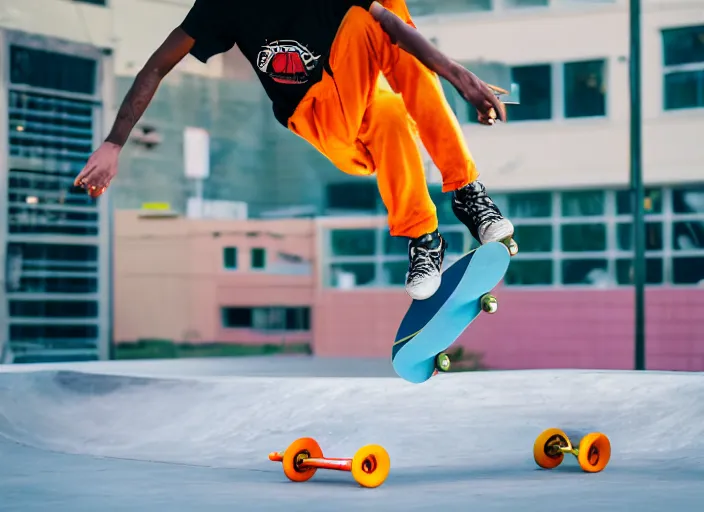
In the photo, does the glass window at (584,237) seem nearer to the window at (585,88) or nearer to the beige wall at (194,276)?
the window at (585,88)

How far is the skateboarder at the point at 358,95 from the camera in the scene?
475 centimetres

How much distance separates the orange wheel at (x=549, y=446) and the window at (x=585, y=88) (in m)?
6.87

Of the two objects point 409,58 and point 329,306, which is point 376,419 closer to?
point 409,58

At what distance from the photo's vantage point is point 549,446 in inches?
257

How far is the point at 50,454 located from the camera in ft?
23.6

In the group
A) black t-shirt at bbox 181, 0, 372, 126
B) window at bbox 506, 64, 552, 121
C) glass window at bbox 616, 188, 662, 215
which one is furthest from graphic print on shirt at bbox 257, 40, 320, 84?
glass window at bbox 616, 188, 662, 215

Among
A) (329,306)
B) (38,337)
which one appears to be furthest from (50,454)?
(329,306)

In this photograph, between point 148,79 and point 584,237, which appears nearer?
point 148,79

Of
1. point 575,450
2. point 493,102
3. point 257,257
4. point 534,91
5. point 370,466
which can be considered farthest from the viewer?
point 257,257

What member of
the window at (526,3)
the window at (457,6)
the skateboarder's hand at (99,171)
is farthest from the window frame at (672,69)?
the skateboarder's hand at (99,171)

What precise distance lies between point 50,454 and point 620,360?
23.8ft

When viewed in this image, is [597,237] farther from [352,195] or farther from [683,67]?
[352,195]

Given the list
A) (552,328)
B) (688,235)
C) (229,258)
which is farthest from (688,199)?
(229,258)

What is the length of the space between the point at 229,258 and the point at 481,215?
8119mm
